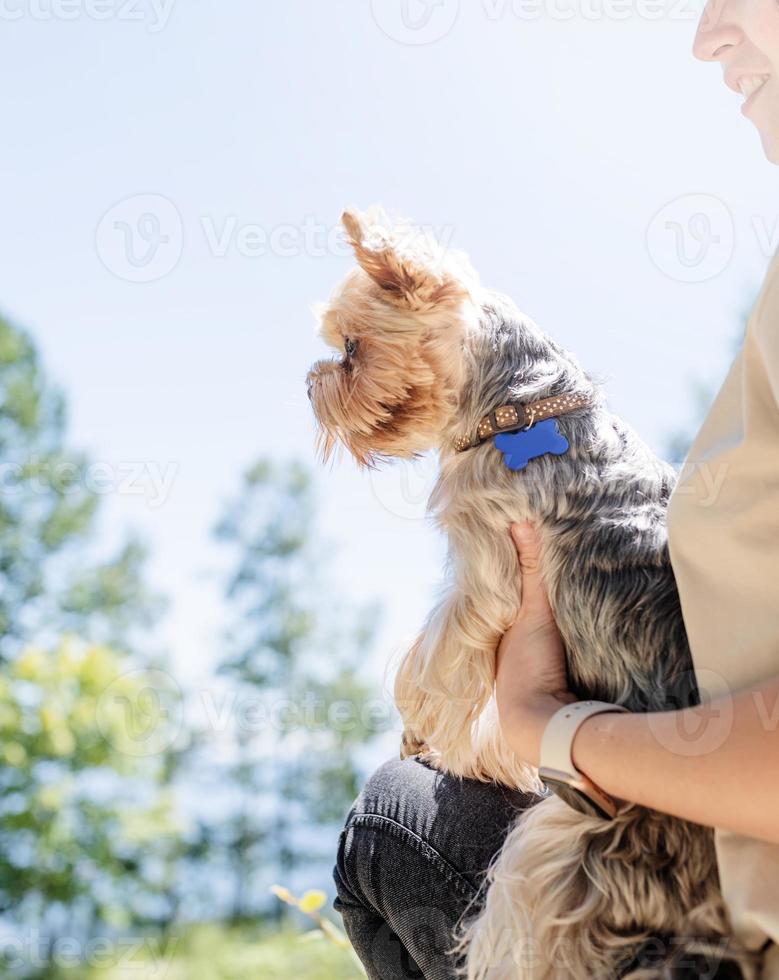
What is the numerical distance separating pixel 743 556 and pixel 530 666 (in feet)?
2.20

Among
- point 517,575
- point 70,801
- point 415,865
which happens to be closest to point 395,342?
point 517,575

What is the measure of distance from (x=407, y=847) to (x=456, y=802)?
18cm

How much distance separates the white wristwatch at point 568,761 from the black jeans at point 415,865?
1.50 ft

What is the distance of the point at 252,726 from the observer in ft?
81.7

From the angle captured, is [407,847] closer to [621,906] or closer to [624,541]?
[621,906]

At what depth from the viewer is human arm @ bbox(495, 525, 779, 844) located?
138cm

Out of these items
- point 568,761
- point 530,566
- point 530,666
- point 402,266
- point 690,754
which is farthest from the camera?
point 402,266

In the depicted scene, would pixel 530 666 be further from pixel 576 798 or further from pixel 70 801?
pixel 70 801

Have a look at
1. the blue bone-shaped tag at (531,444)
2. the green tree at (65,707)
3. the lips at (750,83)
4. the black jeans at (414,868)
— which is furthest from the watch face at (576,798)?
the green tree at (65,707)

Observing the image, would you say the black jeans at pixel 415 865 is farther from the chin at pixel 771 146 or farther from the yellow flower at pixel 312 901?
the chin at pixel 771 146

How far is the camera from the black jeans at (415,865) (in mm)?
2100

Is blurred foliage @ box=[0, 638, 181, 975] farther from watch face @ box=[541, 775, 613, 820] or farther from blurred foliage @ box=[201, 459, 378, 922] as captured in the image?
watch face @ box=[541, 775, 613, 820]

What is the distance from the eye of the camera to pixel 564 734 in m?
1.70

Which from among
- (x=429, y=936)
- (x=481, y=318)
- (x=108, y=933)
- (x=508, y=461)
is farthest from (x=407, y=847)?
(x=108, y=933)
